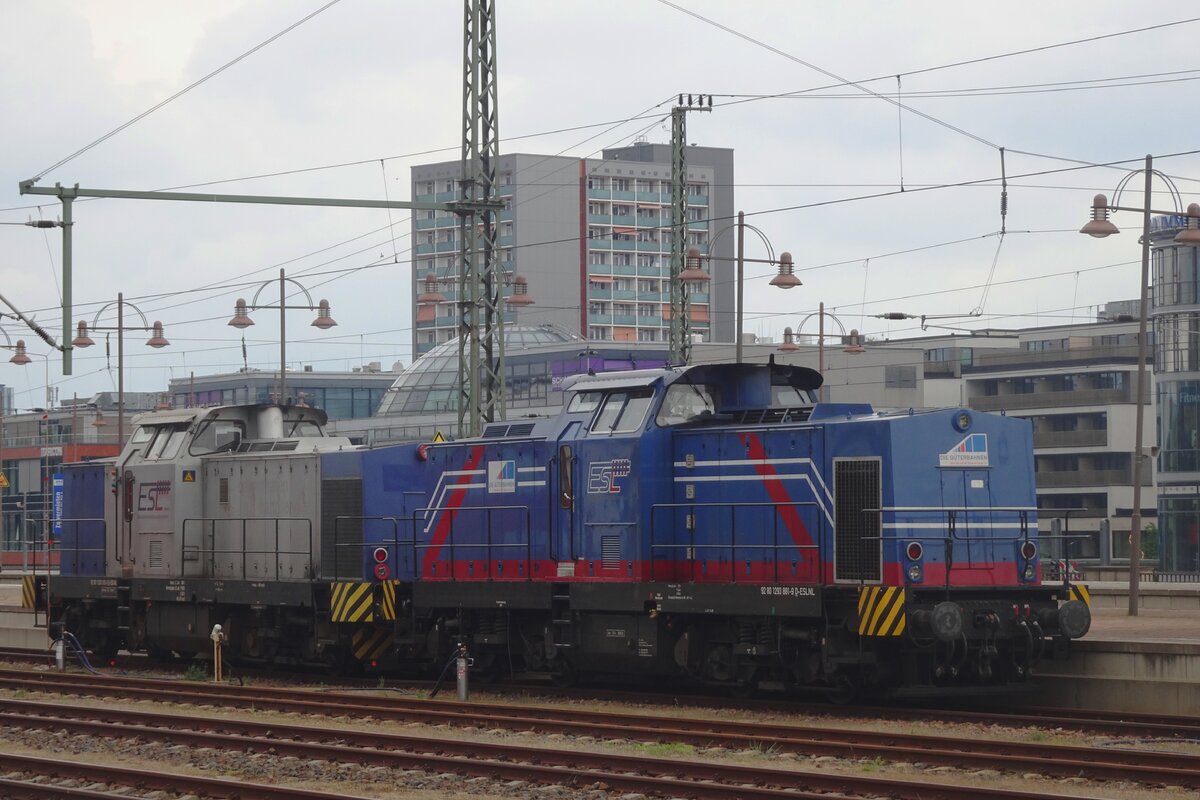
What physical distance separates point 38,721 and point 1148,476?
228 feet

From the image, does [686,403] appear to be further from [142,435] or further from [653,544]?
[142,435]

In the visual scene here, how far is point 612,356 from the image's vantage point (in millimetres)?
77625

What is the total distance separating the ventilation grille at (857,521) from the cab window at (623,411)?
2.60 meters

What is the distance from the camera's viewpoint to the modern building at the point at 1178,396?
2239 inches

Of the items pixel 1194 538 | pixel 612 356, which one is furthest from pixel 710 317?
pixel 1194 538

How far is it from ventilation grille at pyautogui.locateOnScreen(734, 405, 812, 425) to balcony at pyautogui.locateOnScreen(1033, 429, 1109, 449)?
200ft

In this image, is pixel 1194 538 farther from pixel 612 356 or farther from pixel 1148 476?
pixel 612 356

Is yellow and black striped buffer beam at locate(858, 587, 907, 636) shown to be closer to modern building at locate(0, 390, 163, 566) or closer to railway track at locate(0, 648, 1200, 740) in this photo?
railway track at locate(0, 648, 1200, 740)

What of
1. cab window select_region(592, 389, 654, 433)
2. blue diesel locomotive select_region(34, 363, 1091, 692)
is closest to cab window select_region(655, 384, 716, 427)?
blue diesel locomotive select_region(34, 363, 1091, 692)

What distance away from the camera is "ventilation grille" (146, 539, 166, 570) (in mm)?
23703

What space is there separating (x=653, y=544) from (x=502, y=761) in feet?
15.3

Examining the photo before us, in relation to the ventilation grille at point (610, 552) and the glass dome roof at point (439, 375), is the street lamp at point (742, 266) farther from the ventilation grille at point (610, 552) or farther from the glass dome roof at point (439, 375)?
the glass dome roof at point (439, 375)

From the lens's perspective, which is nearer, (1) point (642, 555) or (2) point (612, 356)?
(1) point (642, 555)

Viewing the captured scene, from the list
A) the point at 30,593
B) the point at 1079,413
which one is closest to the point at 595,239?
the point at 1079,413
